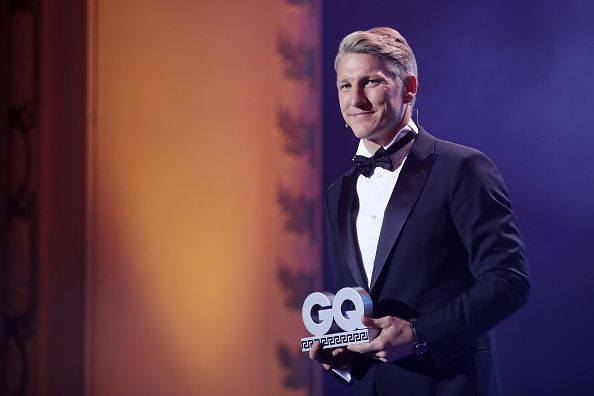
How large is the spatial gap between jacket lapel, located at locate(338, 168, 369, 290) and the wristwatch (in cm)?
20

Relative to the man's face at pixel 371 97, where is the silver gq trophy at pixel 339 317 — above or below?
below

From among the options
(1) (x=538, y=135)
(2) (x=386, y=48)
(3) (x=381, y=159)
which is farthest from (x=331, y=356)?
(1) (x=538, y=135)

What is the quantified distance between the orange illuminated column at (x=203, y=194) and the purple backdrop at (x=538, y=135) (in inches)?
26.2

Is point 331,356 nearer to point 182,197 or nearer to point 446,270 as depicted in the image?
point 446,270

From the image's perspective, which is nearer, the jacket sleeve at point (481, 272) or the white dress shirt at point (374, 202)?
the jacket sleeve at point (481, 272)

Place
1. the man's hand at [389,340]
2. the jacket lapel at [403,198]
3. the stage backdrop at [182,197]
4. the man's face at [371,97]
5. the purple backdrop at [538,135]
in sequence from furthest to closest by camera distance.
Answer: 1. the stage backdrop at [182,197]
2. the purple backdrop at [538,135]
3. the man's face at [371,97]
4. the jacket lapel at [403,198]
5. the man's hand at [389,340]

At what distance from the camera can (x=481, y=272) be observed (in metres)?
1.83

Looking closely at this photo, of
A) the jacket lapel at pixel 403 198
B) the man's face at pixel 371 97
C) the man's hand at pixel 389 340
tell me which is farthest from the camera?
the man's face at pixel 371 97

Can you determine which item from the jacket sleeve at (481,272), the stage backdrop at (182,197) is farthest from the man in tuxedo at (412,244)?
the stage backdrop at (182,197)

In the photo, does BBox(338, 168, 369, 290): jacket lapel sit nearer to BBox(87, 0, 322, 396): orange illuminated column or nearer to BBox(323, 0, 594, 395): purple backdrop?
BBox(323, 0, 594, 395): purple backdrop

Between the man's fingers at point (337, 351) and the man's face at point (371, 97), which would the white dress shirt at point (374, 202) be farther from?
the man's fingers at point (337, 351)

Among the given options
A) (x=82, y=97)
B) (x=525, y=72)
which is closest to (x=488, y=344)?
(x=525, y=72)

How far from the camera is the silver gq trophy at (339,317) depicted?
6.01 feet

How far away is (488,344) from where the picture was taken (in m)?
1.93
